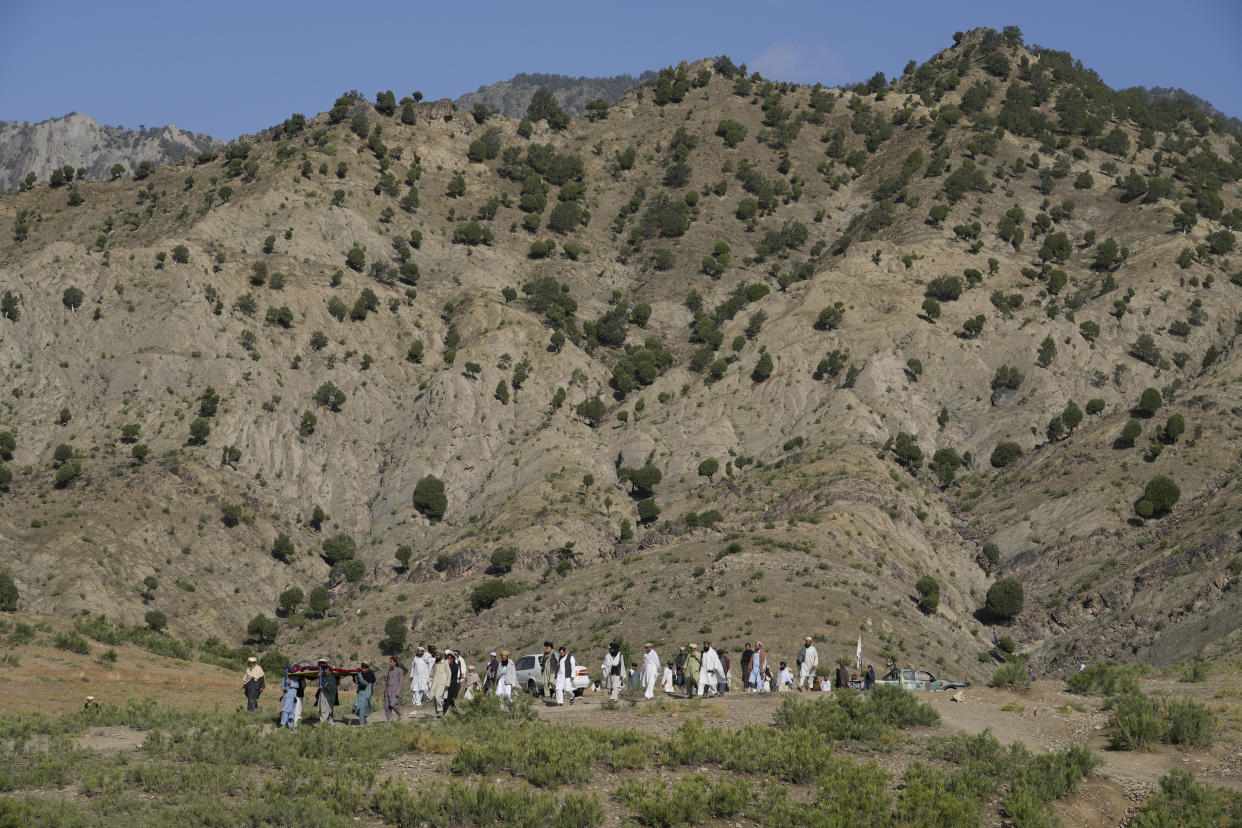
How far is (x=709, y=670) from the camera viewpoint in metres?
35.3

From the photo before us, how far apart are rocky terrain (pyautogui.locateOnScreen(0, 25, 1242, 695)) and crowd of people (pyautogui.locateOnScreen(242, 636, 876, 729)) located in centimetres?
1240

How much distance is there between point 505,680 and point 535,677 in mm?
5746

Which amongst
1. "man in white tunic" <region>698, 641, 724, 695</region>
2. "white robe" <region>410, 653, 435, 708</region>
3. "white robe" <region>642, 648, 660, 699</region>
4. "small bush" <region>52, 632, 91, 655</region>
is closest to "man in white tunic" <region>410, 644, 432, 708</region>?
"white robe" <region>410, 653, 435, 708</region>

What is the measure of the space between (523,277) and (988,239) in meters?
45.3

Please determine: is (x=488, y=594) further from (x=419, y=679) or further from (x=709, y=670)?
(x=419, y=679)

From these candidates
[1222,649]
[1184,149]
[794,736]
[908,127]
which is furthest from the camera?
[908,127]

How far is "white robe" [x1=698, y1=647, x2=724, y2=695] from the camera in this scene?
35.1 m

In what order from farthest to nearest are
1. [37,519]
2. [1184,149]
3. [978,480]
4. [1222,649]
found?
[1184,149] → [978,480] → [37,519] → [1222,649]

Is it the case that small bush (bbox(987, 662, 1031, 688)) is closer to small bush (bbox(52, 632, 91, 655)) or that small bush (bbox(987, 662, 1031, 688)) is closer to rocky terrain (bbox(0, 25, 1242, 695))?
rocky terrain (bbox(0, 25, 1242, 695))

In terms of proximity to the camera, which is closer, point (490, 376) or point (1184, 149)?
point (490, 376)

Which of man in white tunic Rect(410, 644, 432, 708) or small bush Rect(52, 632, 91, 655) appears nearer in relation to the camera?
man in white tunic Rect(410, 644, 432, 708)

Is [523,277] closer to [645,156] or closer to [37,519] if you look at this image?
[645,156]

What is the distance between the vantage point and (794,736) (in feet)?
80.6

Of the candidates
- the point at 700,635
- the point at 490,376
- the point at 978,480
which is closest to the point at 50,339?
the point at 490,376
